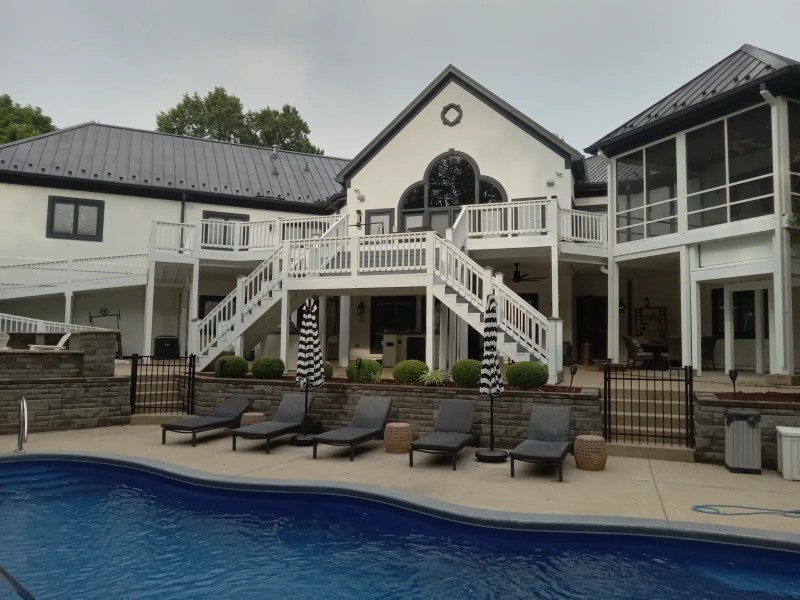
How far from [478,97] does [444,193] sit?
3.07 meters

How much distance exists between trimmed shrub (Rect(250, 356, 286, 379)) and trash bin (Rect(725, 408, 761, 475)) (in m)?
8.65

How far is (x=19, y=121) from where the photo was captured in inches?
1139

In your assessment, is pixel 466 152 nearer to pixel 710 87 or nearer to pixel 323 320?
pixel 710 87

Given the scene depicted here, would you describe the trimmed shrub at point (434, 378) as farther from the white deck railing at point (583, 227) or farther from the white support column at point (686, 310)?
the white support column at point (686, 310)

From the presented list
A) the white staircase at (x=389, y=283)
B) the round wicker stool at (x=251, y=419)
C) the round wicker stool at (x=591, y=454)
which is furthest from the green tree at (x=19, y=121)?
the round wicker stool at (x=591, y=454)

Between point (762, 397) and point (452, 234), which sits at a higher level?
point (452, 234)

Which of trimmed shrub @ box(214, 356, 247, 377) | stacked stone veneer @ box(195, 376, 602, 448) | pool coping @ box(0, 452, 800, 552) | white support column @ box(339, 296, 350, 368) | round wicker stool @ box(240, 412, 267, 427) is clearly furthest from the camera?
white support column @ box(339, 296, 350, 368)

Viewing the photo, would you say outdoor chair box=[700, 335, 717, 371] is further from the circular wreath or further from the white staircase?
the circular wreath

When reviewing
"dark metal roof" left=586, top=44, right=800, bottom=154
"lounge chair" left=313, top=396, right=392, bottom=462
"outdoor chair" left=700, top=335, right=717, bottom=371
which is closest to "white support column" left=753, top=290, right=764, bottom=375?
"outdoor chair" left=700, top=335, right=717, bottom=371

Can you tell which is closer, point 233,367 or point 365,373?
point 365,373

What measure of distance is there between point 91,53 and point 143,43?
2.04 meters

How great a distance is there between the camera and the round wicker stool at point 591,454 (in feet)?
27.3

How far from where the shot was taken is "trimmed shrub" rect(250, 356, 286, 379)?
480 inches

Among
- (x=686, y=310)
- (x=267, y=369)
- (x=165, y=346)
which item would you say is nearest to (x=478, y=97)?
(x=686, y=310)
